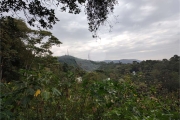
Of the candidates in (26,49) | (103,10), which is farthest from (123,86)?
(26,49)

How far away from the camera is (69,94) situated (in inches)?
81.7

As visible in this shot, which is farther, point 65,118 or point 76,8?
point 76,8

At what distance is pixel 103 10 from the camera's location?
2.94m

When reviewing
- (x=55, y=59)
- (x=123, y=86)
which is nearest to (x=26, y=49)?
(x=55, y=59)

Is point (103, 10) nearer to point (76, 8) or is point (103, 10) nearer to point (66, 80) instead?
point (76, 8)

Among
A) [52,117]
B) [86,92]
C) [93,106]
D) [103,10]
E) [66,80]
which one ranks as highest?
[103,10]

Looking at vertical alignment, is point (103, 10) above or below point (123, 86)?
above

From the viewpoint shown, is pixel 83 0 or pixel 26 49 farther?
pixel 26 49

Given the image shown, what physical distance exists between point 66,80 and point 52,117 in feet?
1.49

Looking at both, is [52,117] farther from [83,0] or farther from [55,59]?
[55,59]

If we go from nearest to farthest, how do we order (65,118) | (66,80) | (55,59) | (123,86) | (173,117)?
(173,117)
(123,86)
(65,118)
(66,80)
(55,59)

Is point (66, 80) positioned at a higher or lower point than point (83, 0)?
lower

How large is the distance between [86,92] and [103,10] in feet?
5.29

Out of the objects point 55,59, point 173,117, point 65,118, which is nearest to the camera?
point 173,117
